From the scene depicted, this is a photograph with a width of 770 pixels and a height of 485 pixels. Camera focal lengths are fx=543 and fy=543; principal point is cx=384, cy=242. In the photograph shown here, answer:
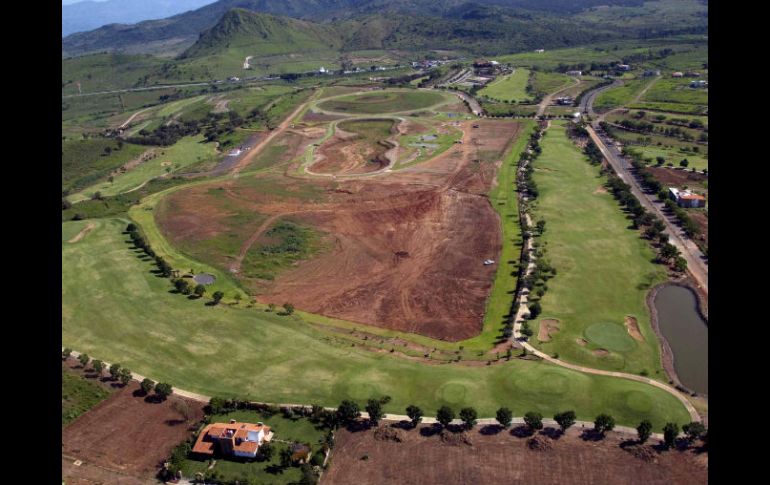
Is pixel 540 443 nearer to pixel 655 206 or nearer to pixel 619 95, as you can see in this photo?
pixel 655 206

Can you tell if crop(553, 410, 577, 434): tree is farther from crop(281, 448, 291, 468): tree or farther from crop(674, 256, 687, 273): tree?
crop(674, 256, 687, 273): tree

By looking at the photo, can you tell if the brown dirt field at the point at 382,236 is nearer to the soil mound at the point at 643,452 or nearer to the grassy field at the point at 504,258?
the grassy field at the point at 504,258

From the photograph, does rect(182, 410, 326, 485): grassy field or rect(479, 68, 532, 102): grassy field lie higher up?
rect(479, 68, 532, 102): grassy field

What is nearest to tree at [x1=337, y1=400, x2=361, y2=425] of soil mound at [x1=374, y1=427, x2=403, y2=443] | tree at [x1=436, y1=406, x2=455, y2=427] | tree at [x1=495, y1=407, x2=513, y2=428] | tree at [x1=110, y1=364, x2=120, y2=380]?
soil mound at [x1=374, y1=427, x2=403, y2=443]

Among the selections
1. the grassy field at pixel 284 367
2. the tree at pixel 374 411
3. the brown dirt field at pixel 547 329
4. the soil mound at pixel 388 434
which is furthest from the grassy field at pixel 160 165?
the brown dirt field at pixel 547 329

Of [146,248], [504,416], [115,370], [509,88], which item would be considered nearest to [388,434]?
[504,416]

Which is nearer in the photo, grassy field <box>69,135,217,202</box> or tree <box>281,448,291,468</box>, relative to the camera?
tree <box>281,448,291,468</box>
